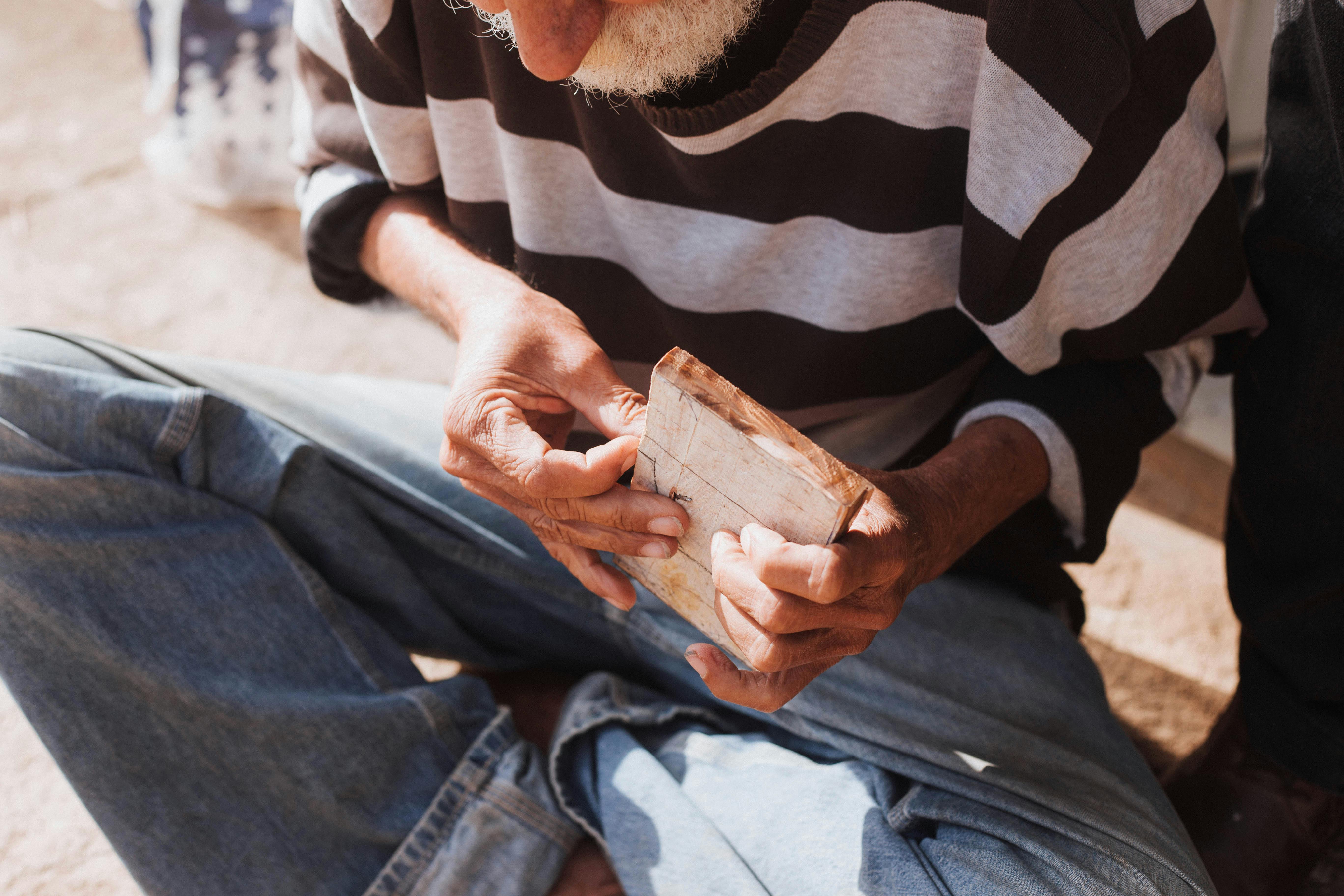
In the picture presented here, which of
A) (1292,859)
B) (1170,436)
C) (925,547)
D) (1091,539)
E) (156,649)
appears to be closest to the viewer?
(925,547)

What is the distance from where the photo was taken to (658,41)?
→ 74 cm

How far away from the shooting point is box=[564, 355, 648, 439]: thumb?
29.5 inches

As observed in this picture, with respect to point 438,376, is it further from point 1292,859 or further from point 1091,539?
point 1292,859

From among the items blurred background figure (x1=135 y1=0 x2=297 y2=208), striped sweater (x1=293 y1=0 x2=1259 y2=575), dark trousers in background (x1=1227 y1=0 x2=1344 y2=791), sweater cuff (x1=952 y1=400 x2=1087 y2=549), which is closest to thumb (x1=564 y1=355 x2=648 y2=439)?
striped sweater (x1=293 y1=0 x2=1259 y2=575)

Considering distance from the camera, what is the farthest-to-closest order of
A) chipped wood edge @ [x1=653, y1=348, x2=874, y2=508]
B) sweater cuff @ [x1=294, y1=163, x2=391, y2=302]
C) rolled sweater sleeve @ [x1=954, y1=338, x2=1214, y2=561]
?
1. sweater cuff @ [x1=294, y1=163, x2=391, y2=302]
2. rolled sweater sleeve @ [x1=954, y1=338, x2=1214, y2=561]
3. chipped wood edge @ [x1=653, y1=348, x2=874, y2=508]

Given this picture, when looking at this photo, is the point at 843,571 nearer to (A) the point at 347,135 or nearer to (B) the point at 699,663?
(B) the point at 699,663

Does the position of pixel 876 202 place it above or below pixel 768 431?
above

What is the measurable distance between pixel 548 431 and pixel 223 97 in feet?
5.65

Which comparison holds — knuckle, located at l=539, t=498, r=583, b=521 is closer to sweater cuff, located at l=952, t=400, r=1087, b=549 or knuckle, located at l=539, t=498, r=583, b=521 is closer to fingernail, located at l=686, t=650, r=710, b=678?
fingernail, located at l=686, t=650, r=710, b=678

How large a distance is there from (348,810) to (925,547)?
0.64 meters

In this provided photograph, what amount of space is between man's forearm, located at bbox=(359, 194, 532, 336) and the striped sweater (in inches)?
1.1

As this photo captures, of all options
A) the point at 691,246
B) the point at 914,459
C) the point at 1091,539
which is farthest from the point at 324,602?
the point at 1091,539

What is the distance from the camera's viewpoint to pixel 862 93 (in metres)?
0.84

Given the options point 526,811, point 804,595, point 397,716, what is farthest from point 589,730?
point 804,595
